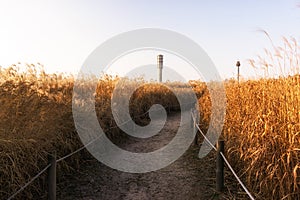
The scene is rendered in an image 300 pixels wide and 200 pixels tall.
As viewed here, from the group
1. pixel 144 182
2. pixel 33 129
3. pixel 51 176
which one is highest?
pixel 33 129

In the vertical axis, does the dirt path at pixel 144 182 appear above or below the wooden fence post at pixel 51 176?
below

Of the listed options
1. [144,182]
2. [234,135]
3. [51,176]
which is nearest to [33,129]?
[51,176]

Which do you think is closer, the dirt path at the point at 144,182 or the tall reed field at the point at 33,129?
the tall reed field at the point at 33,129

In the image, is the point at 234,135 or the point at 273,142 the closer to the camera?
the point at 273,142

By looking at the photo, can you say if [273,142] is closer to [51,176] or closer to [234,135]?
[234,135]

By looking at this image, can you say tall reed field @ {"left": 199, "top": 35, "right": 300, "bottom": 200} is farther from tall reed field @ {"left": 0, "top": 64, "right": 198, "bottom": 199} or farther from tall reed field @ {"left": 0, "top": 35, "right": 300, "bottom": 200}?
tall reed field @ {"left": 0, "top": 64, "right": 198, "bottom": 199}

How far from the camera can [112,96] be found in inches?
320

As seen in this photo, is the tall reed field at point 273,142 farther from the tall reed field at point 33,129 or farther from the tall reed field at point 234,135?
the tall reed field at point 33,129

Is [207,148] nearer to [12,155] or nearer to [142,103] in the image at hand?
[12,155]

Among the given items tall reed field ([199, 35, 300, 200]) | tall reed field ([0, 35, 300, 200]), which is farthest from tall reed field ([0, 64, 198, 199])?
tall reed field ([199, 35, 300, 200])

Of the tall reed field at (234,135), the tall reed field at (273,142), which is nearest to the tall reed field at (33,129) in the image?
the tall reed field at (234,135)

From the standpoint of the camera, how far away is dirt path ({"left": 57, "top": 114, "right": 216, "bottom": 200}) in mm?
4156

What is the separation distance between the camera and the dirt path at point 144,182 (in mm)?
4156

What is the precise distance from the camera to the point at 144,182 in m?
4.72
